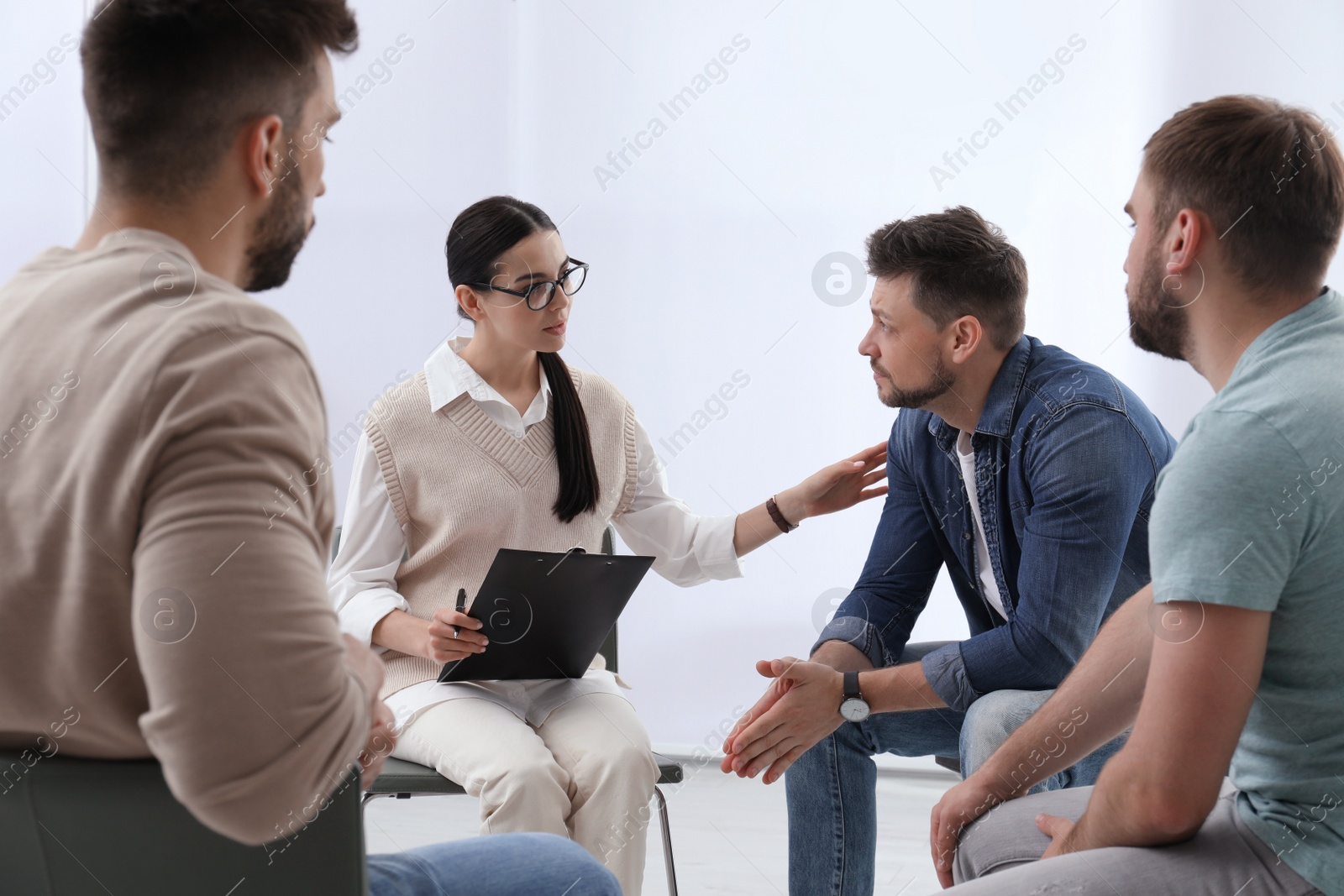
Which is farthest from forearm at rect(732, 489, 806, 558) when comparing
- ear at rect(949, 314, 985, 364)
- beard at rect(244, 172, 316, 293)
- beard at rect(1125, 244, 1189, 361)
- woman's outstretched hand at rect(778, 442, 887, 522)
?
beard at rect(244, 172, 316, 293)

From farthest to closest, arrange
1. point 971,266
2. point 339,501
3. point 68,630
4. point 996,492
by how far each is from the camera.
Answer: point 339,501
point 971,266
point 996,492
point 68,630

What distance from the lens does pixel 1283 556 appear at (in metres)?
0.88

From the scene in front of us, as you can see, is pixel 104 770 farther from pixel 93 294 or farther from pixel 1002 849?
pixel 1002 849

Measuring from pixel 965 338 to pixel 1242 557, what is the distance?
1.04m

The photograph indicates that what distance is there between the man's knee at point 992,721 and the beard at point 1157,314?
1.97 ft

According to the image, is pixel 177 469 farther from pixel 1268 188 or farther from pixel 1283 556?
pixel 1268 188

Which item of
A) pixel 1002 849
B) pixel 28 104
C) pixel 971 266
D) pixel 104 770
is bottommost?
pixel 28 104

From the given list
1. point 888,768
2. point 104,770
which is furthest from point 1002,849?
point 888,768

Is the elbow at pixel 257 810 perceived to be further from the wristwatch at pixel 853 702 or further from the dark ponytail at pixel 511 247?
the dark ponytail at pixel 511 247

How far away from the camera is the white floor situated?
8.20ft

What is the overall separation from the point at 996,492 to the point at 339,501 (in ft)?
8.03

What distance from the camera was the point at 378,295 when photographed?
11.2 feet

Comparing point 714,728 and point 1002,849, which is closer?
point 1002,849

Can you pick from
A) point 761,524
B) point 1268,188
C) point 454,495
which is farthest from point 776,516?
point 1268,188
